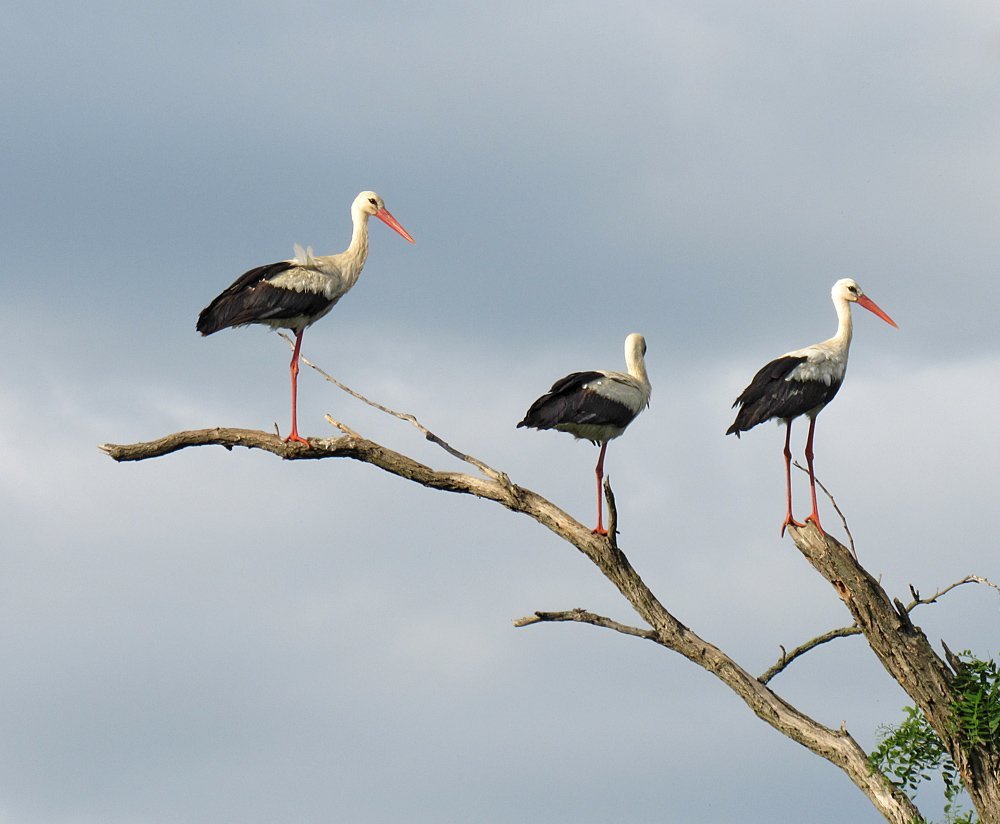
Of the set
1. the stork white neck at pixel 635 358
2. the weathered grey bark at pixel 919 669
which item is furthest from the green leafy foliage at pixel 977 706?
the stork white neck at pixel 635 358

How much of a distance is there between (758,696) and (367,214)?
24.3 feet

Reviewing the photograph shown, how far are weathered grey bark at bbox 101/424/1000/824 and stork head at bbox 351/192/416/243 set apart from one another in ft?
15.2

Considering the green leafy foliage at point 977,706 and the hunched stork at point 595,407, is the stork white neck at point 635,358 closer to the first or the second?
the hunched stork at point 595,407

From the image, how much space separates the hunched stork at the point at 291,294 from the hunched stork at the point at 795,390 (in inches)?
170

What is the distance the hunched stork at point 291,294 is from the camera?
1595 centimetres

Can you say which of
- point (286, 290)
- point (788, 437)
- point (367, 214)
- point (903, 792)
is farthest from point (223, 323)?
point (903, 792)

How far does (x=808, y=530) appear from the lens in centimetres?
1387

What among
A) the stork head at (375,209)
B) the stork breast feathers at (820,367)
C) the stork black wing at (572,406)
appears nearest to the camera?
the stork black wing at (572,406)

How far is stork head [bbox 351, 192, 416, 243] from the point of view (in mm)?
18062

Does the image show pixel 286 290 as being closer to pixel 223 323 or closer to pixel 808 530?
pixel 223 323

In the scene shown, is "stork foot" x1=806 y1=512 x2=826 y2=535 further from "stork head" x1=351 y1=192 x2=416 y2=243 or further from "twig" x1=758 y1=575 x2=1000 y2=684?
"stork head" x1=351 y1=192 x2=416 y2=243

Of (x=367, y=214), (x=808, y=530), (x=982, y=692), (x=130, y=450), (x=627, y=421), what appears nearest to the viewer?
(x=982, y=692)

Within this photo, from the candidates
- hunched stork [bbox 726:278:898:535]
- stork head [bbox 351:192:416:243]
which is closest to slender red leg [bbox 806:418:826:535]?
hunched stork [bbox 726:278:898:535]

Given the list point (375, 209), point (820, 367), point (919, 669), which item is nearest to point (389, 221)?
point (375, 209)
